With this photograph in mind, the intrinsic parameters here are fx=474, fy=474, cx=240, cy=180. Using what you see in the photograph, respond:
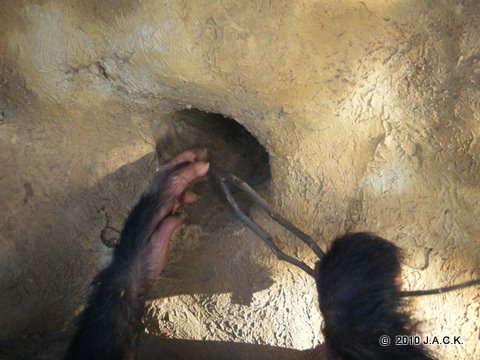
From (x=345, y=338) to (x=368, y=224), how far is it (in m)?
0.46

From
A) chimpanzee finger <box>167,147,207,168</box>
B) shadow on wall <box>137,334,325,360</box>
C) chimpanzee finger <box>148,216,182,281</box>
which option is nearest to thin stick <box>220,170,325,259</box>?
chimpanzee finger <box>167,147,207,168</box>

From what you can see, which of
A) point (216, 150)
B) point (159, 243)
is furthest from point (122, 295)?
point (216, 150)

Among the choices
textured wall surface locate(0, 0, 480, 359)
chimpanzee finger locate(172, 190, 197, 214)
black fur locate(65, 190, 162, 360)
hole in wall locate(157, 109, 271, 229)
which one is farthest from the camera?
hole in wall locate(157, 109, 271, 229)

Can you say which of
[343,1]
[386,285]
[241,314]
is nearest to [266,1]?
[343,1]

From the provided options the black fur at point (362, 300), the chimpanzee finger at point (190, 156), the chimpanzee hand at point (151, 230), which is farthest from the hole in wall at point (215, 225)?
the black fur at point (362, 300)

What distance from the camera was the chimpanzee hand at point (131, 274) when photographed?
192 cm

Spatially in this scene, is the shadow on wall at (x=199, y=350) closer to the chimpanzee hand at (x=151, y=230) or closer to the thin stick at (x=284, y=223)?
the chimpanzee hand at (x=151, y=230)

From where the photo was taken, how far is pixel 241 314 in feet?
6.98

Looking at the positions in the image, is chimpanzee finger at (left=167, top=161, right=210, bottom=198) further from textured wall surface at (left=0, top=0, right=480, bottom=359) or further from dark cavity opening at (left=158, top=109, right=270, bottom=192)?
dark cavity opening at (left=158, top=109, right=270, bottom=192)

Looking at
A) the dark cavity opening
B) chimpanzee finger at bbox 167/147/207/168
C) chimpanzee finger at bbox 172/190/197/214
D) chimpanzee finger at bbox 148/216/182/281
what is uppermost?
the dark cavity opening

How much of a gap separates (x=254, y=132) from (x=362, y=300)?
83cm

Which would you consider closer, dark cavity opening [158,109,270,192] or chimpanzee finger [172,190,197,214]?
chimpanzee finger [172,190,197,214]

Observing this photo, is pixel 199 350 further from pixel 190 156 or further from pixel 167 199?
pixel 190 156

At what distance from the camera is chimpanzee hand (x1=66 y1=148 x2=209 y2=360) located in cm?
192
